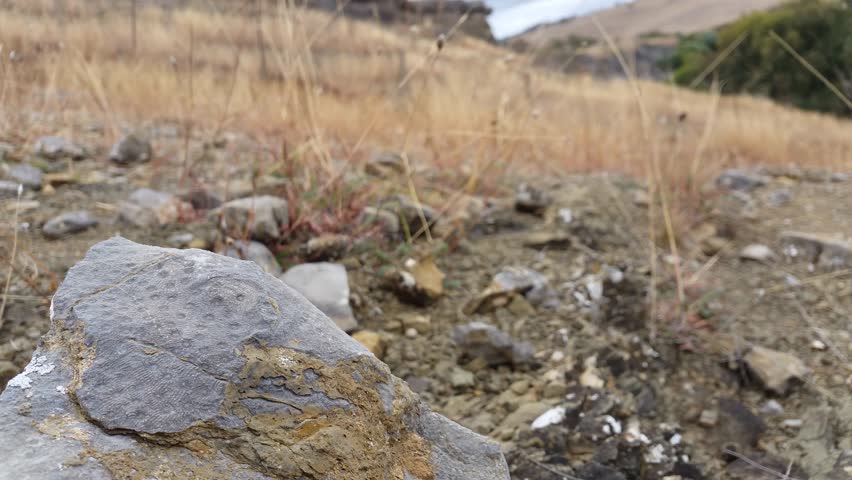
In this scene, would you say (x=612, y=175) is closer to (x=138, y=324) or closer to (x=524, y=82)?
(x=524, y=82)

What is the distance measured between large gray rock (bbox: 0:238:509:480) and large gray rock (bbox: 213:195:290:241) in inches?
32.3

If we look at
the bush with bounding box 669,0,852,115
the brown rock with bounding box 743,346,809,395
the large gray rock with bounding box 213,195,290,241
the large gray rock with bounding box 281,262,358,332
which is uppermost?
the bush with bounding box 669,0,852,115

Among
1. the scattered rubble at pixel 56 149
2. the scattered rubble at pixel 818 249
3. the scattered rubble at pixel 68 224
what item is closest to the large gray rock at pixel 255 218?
the scattered rubble at pixel 68 224

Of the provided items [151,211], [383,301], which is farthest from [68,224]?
[383,301]

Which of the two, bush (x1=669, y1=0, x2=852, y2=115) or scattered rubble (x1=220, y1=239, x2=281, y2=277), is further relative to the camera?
bush (x1=669, y1=0, x2=852, y2=115)

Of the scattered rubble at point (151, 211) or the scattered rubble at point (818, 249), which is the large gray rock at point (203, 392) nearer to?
the scattered rubble at point (151, 211)

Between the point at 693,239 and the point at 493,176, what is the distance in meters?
0.95

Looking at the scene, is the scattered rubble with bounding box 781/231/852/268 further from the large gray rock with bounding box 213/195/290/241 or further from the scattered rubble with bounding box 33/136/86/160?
the scattered rubble with bounding box 33/136/86/160

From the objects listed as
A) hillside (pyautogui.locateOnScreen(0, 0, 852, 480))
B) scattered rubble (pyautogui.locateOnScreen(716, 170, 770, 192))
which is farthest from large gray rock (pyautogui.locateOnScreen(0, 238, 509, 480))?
scattered rubble (pyautogui.locateOnScreen(716, 170, 770, 192))

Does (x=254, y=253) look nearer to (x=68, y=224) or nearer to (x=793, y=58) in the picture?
(x=68, y=224)

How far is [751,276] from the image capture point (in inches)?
98.9

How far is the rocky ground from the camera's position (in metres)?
1.52

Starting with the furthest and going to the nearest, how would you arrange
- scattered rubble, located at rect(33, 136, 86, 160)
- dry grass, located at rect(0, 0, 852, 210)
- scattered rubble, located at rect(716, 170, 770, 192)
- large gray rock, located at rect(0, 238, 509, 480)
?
scattered rubble, located at rect(716, 170, 770, 192), scattered rubble, located at rect(33, 136, 86, 160), dry grass, located at rect(0, 0, 852, 210), large gray rock, located at rect(0, 238, 509, 480)

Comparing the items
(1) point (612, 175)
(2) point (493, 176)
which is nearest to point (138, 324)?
(2) point (493, 176)
